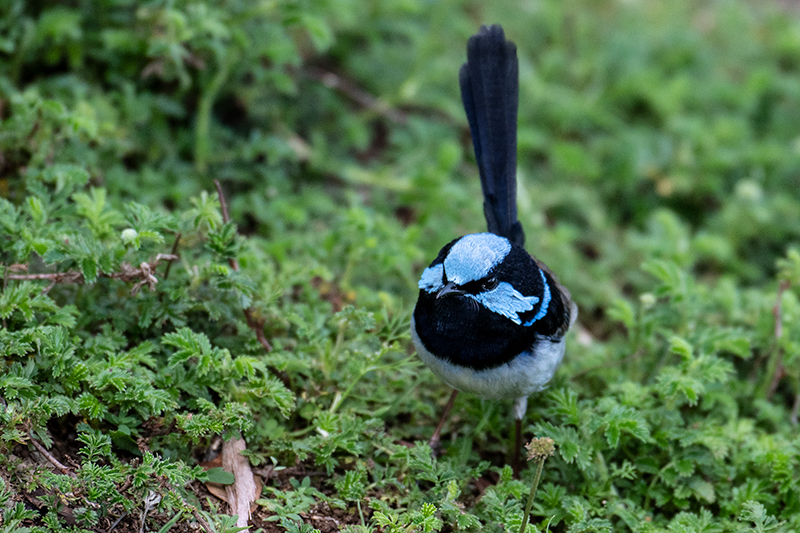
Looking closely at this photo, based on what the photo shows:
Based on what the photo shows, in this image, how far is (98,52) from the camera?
4.76 metres

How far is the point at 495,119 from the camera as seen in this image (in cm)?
408

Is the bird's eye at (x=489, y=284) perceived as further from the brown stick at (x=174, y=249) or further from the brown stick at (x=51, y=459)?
the brown stick at (x=51, y=459)

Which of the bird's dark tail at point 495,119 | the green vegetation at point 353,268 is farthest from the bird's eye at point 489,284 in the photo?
the bird's dark tail at point 495,119

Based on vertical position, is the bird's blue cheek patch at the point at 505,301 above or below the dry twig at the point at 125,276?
above

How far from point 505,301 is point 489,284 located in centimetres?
11

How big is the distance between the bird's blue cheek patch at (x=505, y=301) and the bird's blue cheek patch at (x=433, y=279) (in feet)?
0.48

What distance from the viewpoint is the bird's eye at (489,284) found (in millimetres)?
3232

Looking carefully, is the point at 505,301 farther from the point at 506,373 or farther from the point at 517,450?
the point at 517,450

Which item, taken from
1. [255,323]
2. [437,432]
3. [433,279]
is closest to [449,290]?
[433,279]

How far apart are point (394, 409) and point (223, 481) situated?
0.93 meters

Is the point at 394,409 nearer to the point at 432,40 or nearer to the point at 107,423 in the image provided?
A: the point at 107,423

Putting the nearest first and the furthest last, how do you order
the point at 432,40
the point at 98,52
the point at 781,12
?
the point at 98,52 < the point at 432,40 < the point at 781,12

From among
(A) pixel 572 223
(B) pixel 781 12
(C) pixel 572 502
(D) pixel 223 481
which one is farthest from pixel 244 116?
(B) pixel 781 12

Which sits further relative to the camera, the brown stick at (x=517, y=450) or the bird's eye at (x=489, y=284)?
the brown stick at (x=517, y=450)
